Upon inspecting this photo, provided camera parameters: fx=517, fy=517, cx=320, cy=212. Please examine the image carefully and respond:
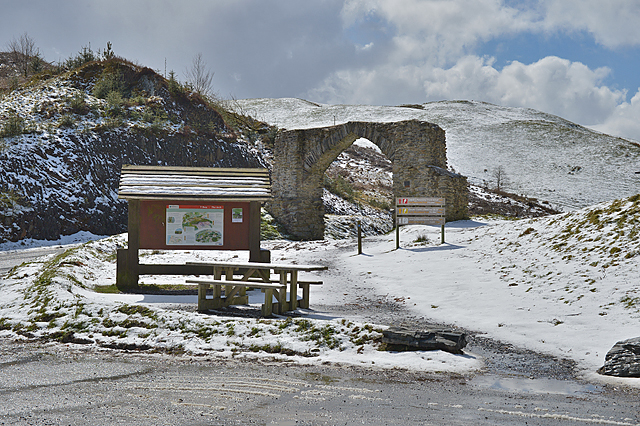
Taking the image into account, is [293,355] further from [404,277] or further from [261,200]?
[404,277]

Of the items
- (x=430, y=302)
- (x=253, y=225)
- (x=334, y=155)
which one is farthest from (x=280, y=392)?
(x=334, y=155)

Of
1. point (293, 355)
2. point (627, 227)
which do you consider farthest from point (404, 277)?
point (293, 355)

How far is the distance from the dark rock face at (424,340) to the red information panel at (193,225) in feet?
18.3

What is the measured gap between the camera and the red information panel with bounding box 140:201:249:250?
1070 cm

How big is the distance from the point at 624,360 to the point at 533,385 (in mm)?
1103

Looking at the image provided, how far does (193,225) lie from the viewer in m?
10.8

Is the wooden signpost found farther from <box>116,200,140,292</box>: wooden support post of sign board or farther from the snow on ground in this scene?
<box>116,200,140,292</box>: wooden support post of sign board

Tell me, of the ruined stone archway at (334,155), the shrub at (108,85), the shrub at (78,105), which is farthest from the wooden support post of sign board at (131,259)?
the shrub at (108,85)

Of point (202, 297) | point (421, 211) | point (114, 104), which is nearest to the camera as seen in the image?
point (202, 297)

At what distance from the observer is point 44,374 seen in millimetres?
4984

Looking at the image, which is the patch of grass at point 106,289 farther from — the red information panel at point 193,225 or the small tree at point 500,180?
the small tree at point 500,180

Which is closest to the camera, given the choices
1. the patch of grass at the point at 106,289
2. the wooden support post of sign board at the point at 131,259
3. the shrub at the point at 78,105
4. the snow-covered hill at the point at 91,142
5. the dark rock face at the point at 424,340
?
Result: the dark rock face at the point at 424,340

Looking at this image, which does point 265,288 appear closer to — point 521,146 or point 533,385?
point 533,385

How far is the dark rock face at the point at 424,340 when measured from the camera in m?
5.98
